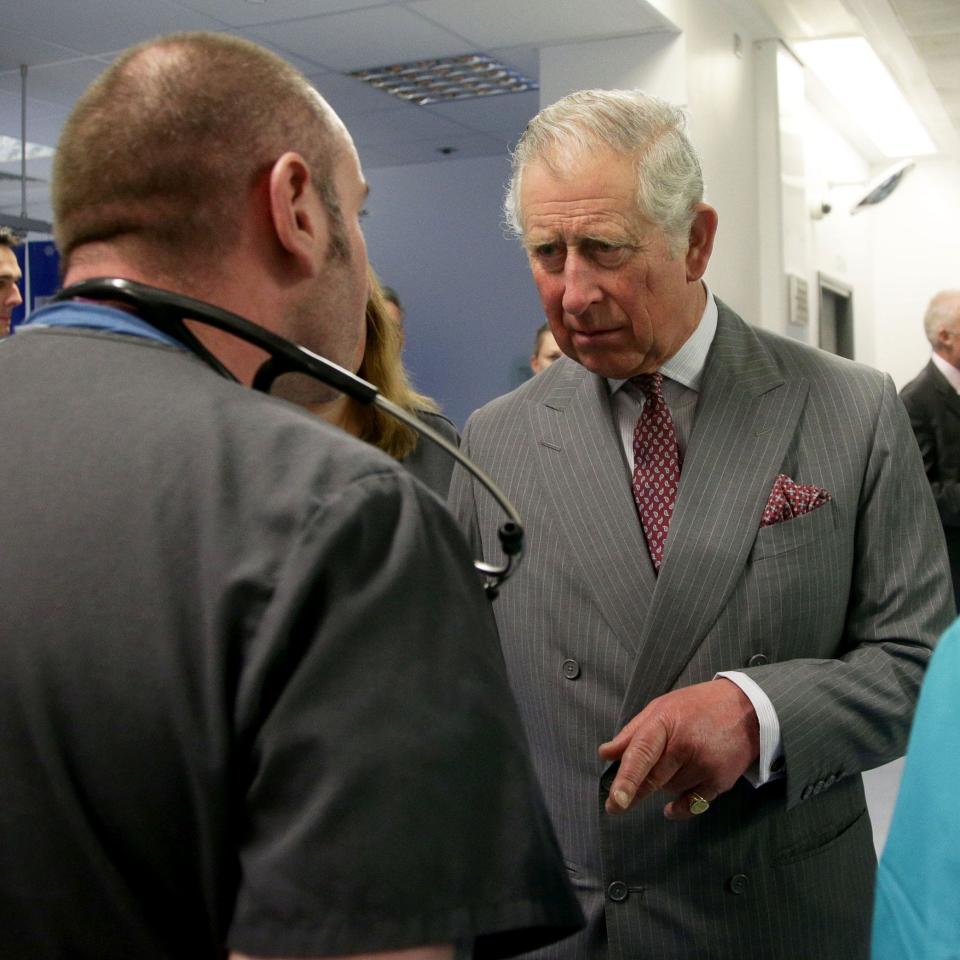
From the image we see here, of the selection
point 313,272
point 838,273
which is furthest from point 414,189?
point 313,272

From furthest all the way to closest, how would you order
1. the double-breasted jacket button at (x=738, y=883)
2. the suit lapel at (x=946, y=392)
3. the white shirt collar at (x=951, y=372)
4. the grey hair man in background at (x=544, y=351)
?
the white shirt collar at (x=951, y=372) → the suit lapel at (x=946, y=392) → the grey hair man in background at (x=544, y=351) → the double-breasted jacket button at (x=738, y=883)

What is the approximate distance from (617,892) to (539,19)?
3.76 m

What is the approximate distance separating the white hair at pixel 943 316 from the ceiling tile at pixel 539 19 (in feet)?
5.91

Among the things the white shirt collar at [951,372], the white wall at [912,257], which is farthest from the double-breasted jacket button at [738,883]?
the white wall at [912,257]

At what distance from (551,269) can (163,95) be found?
73 cm

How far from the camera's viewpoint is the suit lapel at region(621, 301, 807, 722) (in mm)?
1304

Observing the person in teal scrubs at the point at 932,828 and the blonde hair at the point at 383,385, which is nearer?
the person in teal scrubs at the point at 932,828

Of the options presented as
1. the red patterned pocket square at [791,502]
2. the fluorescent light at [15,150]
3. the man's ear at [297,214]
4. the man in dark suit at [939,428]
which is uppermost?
the fluorescent light at [15,150]

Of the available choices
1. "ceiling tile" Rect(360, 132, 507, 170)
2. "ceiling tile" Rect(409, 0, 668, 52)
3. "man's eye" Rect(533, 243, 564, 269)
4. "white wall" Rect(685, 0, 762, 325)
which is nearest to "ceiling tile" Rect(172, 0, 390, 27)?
"ceiling tile" Rect(409, 0, 668, 52)

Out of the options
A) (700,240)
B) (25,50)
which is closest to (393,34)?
(25,50)

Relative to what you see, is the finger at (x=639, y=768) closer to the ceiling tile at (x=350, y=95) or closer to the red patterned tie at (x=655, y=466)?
the red patterned tie at (x=655, y=466)

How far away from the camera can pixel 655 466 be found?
142 cm

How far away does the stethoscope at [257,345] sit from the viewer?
75cm

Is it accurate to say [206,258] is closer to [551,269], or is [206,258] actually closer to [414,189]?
[551,269]
